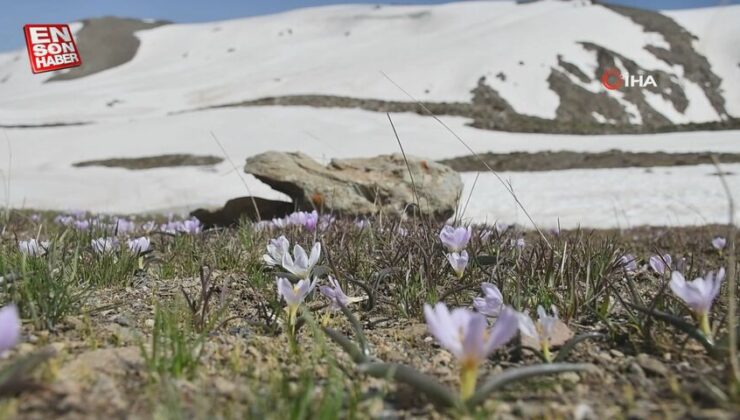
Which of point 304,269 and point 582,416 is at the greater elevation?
point 582,416

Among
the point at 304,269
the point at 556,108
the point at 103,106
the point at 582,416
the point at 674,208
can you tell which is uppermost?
the point at 582,416

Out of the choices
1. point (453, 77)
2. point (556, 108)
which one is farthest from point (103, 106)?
point (556, 108)

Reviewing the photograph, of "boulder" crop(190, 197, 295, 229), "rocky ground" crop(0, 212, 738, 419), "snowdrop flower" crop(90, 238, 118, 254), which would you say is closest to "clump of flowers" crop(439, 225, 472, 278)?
"rocky ground" crop(0, 212, 738, 419)

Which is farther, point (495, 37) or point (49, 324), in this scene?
point (495, 37)

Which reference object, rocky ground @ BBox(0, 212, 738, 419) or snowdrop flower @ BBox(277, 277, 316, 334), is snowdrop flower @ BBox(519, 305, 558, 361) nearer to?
rocky ground @ BBox(0, 212, 738, 419)

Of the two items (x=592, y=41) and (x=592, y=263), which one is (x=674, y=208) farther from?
(x=592, y=41)

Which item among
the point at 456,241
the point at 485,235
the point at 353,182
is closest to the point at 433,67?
the point at 353,182
